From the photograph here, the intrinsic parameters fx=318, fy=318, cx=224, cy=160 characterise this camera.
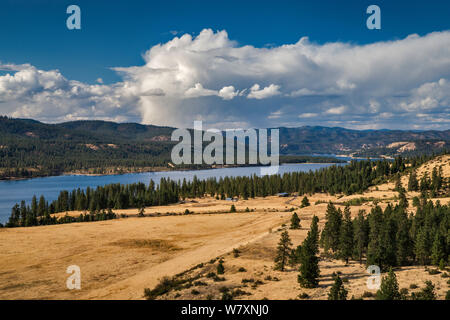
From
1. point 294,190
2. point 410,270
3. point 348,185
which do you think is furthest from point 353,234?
point 294,190

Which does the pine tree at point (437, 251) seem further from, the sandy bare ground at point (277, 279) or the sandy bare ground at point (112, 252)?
the sandy bare ground at point (112, 252)

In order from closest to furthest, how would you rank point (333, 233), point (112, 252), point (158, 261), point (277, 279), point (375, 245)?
point (277, 279) < point (375, 245) < point (333, 233) < point (158, 261) < point (112, 252)

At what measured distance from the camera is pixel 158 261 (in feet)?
189

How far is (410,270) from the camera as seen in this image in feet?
144

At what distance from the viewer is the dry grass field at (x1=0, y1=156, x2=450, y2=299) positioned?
38.5 meters

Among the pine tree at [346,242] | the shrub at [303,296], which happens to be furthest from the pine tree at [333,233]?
the shrub at [303,296]

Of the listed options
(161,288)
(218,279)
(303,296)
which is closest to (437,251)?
(303,296)

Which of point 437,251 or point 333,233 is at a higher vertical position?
point 333,233

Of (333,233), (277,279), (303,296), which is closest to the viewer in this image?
(303,296)

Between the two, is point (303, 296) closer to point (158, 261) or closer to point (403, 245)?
point (403, 245)

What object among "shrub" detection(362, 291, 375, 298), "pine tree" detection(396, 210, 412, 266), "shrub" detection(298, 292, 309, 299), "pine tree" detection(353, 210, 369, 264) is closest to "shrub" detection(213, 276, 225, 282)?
"shrub" detection(298, 292, 309, 299)

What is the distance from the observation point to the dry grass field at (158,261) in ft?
126

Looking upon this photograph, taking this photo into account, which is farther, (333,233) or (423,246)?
(333,233)
